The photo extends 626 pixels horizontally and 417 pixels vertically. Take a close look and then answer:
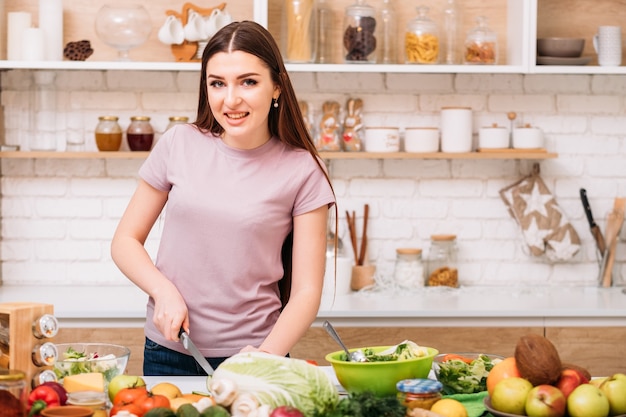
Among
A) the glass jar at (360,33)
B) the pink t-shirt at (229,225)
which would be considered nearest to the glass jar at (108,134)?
the glass jar at (360,33)

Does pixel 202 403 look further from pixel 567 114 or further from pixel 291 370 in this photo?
pixel 567 114

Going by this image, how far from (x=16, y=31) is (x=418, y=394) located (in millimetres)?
2715

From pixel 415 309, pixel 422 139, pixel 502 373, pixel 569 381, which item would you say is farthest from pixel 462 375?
pixel 422 139

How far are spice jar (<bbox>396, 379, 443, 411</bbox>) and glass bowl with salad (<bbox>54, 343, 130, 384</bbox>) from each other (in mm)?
558

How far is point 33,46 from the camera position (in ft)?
12.0

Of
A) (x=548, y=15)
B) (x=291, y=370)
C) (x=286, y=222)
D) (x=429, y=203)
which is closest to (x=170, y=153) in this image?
(x=286, y=222)

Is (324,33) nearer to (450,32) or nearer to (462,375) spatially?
(450,32)

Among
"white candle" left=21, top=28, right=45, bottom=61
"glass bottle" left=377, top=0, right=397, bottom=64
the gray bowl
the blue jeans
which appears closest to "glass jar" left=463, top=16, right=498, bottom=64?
the gray bowl

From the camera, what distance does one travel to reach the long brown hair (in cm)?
219

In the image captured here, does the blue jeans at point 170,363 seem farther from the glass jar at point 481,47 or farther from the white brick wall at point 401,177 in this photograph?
the glass jar at point 481,47

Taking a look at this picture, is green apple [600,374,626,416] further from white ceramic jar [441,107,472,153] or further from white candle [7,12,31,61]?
white candle [7,12,31,61]

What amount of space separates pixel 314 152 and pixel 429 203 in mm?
1729

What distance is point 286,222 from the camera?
90.8 inches

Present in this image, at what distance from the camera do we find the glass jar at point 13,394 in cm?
143
